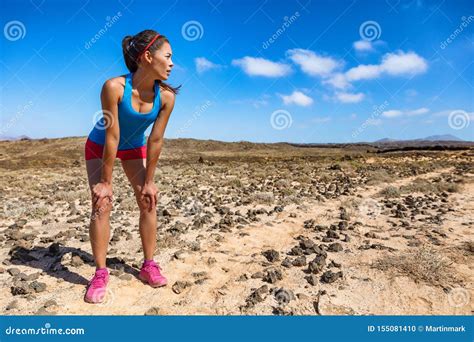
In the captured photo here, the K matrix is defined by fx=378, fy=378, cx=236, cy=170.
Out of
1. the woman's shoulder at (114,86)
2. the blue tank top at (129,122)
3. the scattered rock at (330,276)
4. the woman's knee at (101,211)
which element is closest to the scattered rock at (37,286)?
the woman's knee at (101,211)

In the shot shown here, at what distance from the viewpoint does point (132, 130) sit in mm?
3820

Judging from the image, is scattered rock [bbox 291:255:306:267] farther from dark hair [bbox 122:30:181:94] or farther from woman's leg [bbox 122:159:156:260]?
dark hair [bbox 122:30:181:94]

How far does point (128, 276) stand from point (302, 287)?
76.8 inches

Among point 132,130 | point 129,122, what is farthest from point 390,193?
point 129,122

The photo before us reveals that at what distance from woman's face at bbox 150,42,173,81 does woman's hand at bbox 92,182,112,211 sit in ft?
3.88

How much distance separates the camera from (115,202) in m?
9.44

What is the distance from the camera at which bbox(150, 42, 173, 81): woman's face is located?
3.56m

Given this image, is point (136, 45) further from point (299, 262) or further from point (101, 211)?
point (299, 262)

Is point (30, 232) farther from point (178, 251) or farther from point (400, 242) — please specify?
point (400, 242)

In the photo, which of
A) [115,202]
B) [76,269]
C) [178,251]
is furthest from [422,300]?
[115,202]

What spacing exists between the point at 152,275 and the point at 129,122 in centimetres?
168

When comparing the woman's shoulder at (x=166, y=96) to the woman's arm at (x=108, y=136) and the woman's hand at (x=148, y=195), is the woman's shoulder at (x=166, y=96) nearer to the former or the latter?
the woman's arm at (x=108, y=136)

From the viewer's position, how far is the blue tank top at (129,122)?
3.52 metres

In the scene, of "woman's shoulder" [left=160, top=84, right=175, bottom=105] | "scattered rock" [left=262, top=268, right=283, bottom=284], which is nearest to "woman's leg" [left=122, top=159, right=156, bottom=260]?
"woman's shoulder" [left=160, top=84, right=175, bottom=105]
